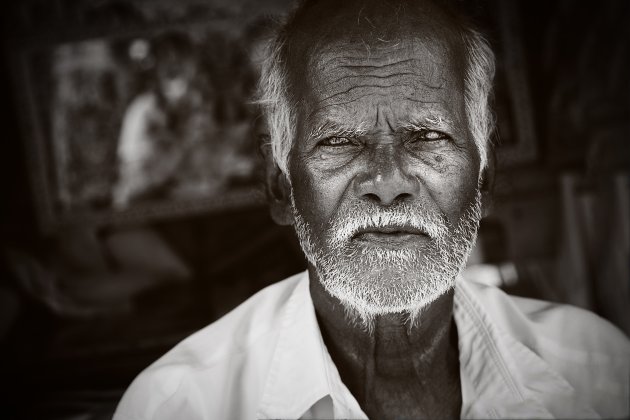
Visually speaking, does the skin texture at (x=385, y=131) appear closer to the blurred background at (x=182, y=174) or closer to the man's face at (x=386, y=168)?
the man's face at (x=386, y=168)

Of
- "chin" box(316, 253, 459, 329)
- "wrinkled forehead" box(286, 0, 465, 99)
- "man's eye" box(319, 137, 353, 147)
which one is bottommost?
"chin" box(316, 253, 459, 329)

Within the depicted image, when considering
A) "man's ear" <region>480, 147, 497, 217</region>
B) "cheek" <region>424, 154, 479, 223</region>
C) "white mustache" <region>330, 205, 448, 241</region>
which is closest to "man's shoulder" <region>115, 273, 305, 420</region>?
"white mustache" <region>330, 205, 448, 241</region>

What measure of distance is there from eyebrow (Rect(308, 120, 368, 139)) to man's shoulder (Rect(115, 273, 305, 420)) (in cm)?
61

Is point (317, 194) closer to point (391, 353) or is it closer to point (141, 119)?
point (391, 353)

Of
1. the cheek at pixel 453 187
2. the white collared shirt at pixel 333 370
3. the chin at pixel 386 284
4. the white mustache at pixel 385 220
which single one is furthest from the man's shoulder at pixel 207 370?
the cheek at pixel 453 187

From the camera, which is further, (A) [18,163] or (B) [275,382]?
(A) [18,163]

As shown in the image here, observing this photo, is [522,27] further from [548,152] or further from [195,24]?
[195,24]

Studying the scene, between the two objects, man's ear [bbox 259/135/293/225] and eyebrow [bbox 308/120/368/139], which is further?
man's ear [bbox 259/135/293/225]

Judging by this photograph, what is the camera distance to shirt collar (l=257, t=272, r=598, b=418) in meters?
1.61

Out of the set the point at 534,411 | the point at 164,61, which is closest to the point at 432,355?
the point at 534,411

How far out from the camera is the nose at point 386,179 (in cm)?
151

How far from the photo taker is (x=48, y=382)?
2525 millimetres

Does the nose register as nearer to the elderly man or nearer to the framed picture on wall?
the elderly man

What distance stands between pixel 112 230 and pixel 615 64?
252 centimetres
